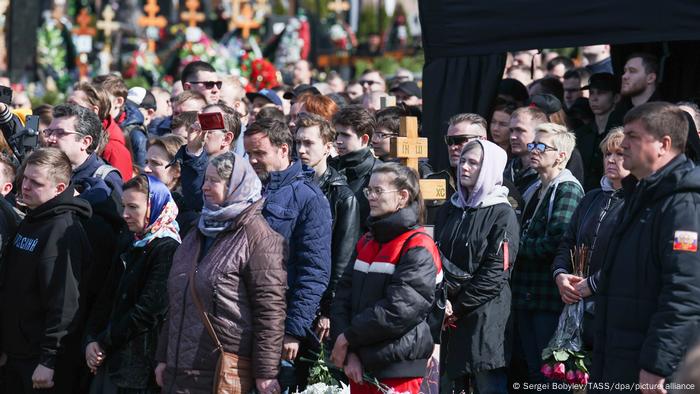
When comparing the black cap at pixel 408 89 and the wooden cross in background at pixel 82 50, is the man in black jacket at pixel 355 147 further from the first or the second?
the wooden cross in background at pixel 82 50

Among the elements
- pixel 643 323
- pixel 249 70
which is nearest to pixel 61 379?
pixel 643 323

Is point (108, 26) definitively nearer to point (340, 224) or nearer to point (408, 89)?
point (408, 89)

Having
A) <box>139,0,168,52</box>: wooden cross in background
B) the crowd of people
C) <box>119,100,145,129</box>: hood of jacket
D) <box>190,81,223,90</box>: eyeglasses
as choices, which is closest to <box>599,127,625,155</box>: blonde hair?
the crowd of people

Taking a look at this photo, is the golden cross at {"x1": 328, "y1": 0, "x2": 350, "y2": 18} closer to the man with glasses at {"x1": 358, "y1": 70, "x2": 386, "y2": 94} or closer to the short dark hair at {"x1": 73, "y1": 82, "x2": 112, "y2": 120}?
the man with glasses at {"x1": 358, "y1": 70, "x2": 386, "y2": 94}

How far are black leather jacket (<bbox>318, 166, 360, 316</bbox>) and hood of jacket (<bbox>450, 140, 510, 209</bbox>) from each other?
24.8 inches

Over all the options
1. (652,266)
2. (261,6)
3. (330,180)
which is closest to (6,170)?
(330,180)

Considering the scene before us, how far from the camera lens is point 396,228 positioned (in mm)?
5809

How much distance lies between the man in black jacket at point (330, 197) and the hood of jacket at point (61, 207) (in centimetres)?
133

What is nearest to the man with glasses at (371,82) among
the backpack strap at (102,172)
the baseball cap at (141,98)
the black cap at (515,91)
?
the baseball cap at (141,98)

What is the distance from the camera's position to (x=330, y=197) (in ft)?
22.7

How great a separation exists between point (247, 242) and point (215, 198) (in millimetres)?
295

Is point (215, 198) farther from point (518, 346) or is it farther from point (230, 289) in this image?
point (518, 346)

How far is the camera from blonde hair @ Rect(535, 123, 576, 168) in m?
7.43

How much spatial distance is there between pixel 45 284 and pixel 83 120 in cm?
130
